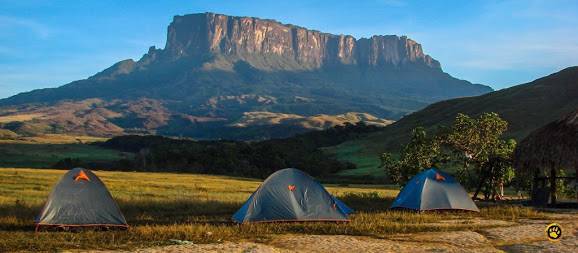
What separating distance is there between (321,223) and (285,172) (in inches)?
96.1

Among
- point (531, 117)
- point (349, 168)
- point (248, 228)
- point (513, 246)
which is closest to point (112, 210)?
point (248, 228)

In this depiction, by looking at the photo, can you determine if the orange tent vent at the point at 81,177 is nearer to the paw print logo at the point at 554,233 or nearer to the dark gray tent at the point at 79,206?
the dark gray tent at the point at 79,206

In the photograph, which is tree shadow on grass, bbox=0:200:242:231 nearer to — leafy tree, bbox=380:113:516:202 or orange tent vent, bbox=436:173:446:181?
orange tent vent, bbox=436:173:446:181

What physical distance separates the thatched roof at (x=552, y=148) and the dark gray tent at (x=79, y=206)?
21494mm

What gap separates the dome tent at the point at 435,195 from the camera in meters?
Result: 29.2

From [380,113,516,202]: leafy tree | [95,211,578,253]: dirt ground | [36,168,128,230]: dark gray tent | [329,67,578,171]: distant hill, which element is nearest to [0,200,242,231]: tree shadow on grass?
[36,168,128,230]: dark gray tent

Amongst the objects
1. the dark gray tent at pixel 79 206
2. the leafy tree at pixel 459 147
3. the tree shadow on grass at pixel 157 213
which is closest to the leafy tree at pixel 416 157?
the leafy tree at pixel 459 147

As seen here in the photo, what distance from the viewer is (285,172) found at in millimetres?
24875

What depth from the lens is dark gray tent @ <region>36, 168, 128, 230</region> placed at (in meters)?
21.8

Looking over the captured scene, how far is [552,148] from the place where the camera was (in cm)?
3225

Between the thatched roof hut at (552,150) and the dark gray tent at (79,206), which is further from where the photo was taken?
the thatched roof hut at (552,150)

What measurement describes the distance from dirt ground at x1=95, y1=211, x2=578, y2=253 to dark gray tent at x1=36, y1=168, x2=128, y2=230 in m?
5.95

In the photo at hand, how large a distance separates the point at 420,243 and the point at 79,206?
11743 millimetres

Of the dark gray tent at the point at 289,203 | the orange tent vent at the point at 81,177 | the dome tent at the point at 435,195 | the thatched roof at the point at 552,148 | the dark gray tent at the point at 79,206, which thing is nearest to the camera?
the dark gray tent at the point at 79,206
